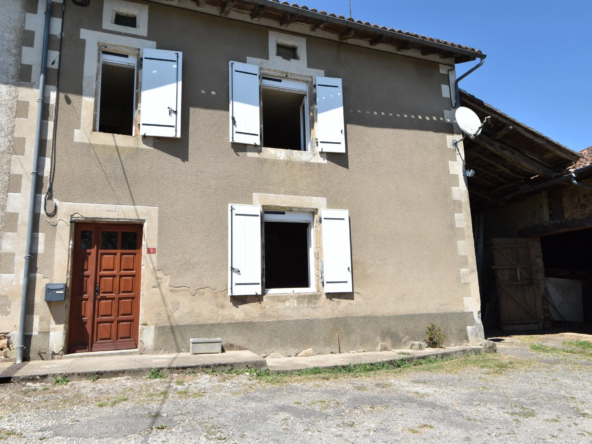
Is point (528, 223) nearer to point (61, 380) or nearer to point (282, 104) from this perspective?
point (282, 104)

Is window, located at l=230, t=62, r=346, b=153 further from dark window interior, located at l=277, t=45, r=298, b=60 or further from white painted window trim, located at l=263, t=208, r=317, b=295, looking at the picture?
white painted window trim, located at l=263, t=208, r=317, b=295

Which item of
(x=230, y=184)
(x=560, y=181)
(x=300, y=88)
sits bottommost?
(x=230, y=184)

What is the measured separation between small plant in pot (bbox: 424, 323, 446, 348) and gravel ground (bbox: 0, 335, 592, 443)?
141 centimetres

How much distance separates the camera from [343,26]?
7.32 meters

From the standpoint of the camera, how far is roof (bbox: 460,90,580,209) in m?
8.53

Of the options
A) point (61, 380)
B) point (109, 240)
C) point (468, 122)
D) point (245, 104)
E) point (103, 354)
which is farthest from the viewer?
point (468, 122)

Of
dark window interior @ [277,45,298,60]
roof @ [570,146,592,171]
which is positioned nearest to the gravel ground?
roof @ [570,146,592,171]

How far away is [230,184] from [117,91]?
10.8 ft

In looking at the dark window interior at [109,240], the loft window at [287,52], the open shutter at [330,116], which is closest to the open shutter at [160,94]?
the dark window interior at [109,240]

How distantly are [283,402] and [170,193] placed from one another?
10.5 ft

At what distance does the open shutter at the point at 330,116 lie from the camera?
23.4 ft

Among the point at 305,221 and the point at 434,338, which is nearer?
the point at 305,221

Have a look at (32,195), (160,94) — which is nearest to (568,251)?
(160,94)

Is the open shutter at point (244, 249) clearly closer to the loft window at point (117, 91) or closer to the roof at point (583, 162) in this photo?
the loft window at point (117, 91)
